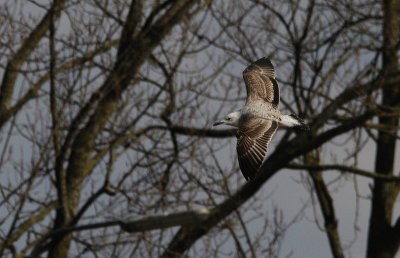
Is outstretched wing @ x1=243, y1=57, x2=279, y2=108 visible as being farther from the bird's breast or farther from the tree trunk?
the tree trunk

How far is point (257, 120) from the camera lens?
21.5ft

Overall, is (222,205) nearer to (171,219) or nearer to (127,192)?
(127,192)

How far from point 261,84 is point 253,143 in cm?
179

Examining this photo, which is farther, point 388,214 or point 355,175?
point 388,214

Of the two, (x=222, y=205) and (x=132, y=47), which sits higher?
(x=132, y=47)

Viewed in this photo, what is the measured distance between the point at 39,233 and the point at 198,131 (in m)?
2.78

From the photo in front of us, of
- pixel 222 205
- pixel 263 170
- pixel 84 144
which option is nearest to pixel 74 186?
pixel 84 144

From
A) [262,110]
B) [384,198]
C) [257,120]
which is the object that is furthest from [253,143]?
[384,198]

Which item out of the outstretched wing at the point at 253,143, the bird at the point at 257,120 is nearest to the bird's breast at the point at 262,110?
the bird at the point at 257,120

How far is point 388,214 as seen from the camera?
591 inches

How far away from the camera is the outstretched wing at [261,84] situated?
24.9 feet

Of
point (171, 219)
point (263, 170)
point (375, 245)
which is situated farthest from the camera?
point (375, 245)

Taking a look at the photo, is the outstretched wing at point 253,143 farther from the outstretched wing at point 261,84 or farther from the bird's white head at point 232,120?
the outstretched wing at point 261,84

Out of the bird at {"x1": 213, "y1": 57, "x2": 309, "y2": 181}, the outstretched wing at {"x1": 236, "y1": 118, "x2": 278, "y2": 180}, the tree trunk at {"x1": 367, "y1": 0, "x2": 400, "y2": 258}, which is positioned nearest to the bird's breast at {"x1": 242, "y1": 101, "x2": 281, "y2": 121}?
the bird at {"x1": 213, "y1": 57, "x2": 309, "y2": 181}
